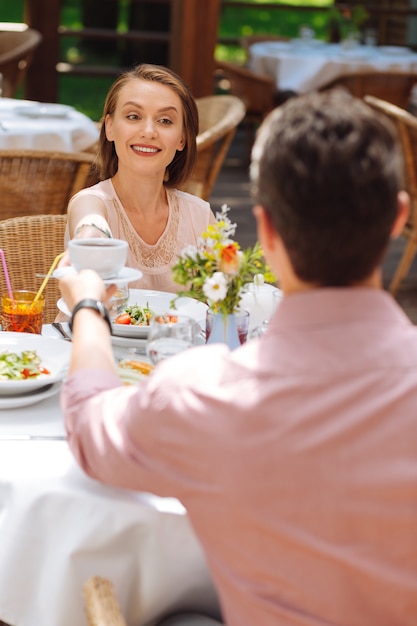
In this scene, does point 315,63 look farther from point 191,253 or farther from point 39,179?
point 191,253

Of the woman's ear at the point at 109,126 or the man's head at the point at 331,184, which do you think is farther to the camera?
the woman's ear at the point at 109,126

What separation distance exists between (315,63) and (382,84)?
0.50 m

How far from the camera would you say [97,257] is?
66.9 inches

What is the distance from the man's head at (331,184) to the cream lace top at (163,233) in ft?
4.32

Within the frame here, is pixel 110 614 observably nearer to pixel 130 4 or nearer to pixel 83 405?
pixel 83 405

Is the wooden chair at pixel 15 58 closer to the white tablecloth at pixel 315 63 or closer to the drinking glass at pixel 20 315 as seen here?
the white tablecloth at pixel 315 63

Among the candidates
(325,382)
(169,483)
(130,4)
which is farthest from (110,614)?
(130,4)

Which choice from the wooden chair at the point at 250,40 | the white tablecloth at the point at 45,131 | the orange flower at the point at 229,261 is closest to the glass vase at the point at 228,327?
the orange flower at the point at 229,261

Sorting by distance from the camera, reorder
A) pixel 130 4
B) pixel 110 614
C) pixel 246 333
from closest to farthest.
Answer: pixel 110 614, pixel 246 333, pixel 130 4

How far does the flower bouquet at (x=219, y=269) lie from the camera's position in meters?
1.78

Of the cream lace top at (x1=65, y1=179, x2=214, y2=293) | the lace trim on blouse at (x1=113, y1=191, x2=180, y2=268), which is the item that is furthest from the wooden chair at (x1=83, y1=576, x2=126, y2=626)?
the lace trim on blouse at (x1=113, y1=191, x2=180, y2=268)

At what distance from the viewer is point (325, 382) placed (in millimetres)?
1136

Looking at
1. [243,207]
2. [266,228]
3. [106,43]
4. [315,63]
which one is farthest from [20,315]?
[106,43]

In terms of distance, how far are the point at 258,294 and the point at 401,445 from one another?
0.94 m
